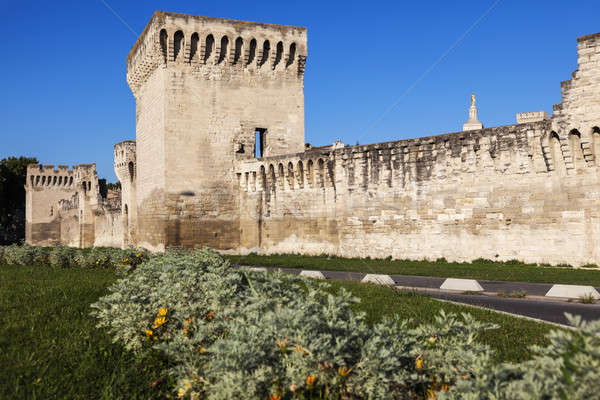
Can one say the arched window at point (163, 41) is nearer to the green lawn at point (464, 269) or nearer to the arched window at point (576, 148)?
the green lawn at point (464, 269)

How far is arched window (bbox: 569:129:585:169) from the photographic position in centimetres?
1312

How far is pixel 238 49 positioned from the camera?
21812 mm

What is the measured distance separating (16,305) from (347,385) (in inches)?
206

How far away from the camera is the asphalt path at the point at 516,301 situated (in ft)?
24.4

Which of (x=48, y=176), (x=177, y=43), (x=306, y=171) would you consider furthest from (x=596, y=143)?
(x=48, y=176)

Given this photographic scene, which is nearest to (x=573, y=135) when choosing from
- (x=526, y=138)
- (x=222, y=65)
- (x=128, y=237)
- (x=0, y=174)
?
(x=526, y=138)

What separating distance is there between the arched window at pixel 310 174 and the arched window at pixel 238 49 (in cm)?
600

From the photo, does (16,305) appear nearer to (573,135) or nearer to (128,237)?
(573,135)

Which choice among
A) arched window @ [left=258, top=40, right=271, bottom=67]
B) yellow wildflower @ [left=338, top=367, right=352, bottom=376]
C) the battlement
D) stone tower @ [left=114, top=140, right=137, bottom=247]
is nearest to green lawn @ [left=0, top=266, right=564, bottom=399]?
yellow wildflower @ [left=338, top=367, right=352, bottom=376]

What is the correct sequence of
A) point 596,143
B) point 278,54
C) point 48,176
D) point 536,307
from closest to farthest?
point 536,307
point 596,143
point 278,54
point 48,176

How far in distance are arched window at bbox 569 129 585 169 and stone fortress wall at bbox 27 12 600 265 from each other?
27 millimetres

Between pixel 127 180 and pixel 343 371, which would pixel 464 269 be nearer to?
Answer: pixel 343 371

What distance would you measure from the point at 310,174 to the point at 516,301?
11.9 metres

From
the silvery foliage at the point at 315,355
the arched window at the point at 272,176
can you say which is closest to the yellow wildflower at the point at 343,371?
the silvery foliage at the point at 315,355
